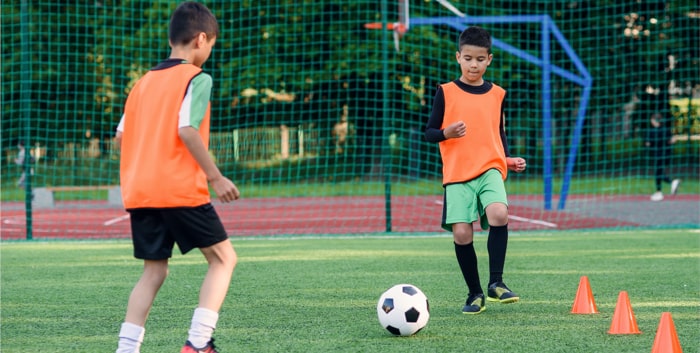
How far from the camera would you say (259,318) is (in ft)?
17.3

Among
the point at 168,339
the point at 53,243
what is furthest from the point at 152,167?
the point at 53,243

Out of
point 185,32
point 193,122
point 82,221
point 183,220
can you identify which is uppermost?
point 185,32

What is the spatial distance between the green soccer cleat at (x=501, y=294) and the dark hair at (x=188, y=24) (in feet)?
7.57

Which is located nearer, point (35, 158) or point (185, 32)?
point (185, 32)

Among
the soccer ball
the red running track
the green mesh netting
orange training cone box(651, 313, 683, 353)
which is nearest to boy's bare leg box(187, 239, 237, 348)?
the soccer ball

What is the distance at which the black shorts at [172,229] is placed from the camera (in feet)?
12.6

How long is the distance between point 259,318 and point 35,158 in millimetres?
16239

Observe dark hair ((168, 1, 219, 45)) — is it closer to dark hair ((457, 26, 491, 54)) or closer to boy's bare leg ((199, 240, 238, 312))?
boy's bare leg ((199, 240, 238, 312))

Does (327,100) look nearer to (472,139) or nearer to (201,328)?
(472,139)

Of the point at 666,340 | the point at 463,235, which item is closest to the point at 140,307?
the point at 666,340

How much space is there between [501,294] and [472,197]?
Result: 0.55m

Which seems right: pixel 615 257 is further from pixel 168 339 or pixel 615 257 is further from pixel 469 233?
pixel 168 339

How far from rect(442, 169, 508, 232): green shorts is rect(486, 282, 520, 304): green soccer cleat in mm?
374

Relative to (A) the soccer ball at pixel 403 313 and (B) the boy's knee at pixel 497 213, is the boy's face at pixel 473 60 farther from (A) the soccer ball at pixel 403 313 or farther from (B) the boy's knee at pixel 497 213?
(A) the soccer ball at pixel 403 313
